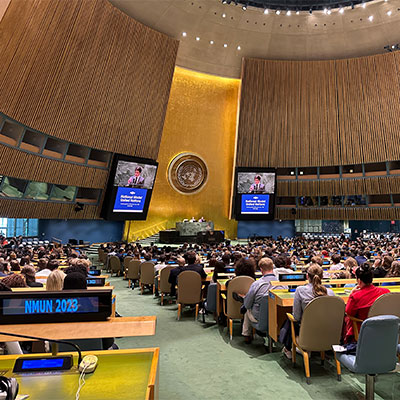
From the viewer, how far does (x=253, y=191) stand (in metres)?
22.4

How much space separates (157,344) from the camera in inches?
182

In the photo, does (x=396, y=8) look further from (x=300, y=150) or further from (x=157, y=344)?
(x=157, y=344)

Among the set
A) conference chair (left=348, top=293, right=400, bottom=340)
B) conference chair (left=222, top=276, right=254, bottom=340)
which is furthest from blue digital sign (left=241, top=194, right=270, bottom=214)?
conference chair (left=348, top=293, right=400, bottom=340)

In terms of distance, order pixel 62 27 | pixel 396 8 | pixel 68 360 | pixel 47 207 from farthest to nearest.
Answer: pixel 396 8 → pixel 47 207 → pixel 62 27 → pixel 68 360

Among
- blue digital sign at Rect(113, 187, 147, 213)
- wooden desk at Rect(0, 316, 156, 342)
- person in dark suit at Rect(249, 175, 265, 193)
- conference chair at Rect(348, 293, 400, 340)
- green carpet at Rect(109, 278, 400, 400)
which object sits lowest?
green carpet at Rect(109, 278, 400, 400)

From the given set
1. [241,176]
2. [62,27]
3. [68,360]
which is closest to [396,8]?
[241,176]

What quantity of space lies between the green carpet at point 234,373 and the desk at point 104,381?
1491 millimetres

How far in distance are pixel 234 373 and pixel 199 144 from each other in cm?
2134

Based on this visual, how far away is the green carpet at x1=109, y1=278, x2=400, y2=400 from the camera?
10.3ft

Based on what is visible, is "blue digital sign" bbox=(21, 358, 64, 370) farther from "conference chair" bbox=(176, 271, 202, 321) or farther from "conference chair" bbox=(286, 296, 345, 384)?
"conference chair" bbox=(176, 271, 202, 321)

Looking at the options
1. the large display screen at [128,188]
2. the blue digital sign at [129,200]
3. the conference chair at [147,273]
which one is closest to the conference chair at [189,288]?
the conference chair at [147,273]

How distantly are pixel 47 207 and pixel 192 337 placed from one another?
13.6 metres

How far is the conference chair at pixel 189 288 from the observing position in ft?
19.7

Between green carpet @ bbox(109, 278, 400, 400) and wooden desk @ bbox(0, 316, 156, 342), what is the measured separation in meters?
1.39
